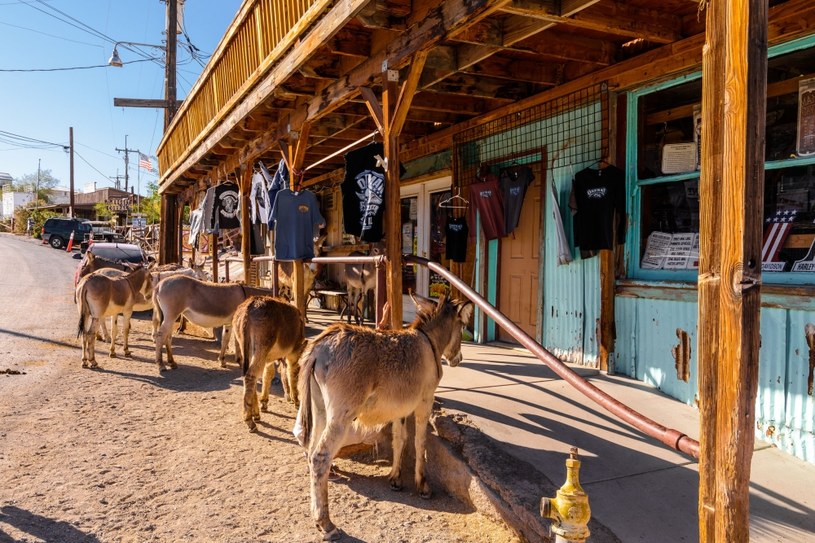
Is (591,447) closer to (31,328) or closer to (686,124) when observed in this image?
(686,124)

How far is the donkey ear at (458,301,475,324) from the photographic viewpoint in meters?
4.68

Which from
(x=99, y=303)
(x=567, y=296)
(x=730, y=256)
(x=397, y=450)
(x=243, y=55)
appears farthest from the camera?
(x=99, y=303)

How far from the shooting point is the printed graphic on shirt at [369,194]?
235 inches

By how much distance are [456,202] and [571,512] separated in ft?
20.9

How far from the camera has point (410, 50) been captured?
15.6 feet

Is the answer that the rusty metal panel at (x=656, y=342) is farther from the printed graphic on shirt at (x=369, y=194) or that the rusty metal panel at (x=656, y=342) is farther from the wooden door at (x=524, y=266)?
the printed graphic on shirt at (x=369, y=194)

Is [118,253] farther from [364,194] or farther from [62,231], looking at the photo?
[62,231]

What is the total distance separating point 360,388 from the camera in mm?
3871

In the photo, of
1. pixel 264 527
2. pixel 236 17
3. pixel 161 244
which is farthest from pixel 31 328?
pixel 264 527

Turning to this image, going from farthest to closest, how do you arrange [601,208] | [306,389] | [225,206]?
[225,206] < [601,208] < [306,389]

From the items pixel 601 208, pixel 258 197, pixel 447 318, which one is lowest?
pixel 447 318

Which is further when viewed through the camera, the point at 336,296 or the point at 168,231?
Answer: the point at 168,231

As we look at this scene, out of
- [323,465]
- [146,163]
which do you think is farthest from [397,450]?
[146,163]

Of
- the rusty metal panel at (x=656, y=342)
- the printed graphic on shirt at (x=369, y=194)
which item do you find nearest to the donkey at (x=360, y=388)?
the printed graphic on shirt at (x=369, y=194)
